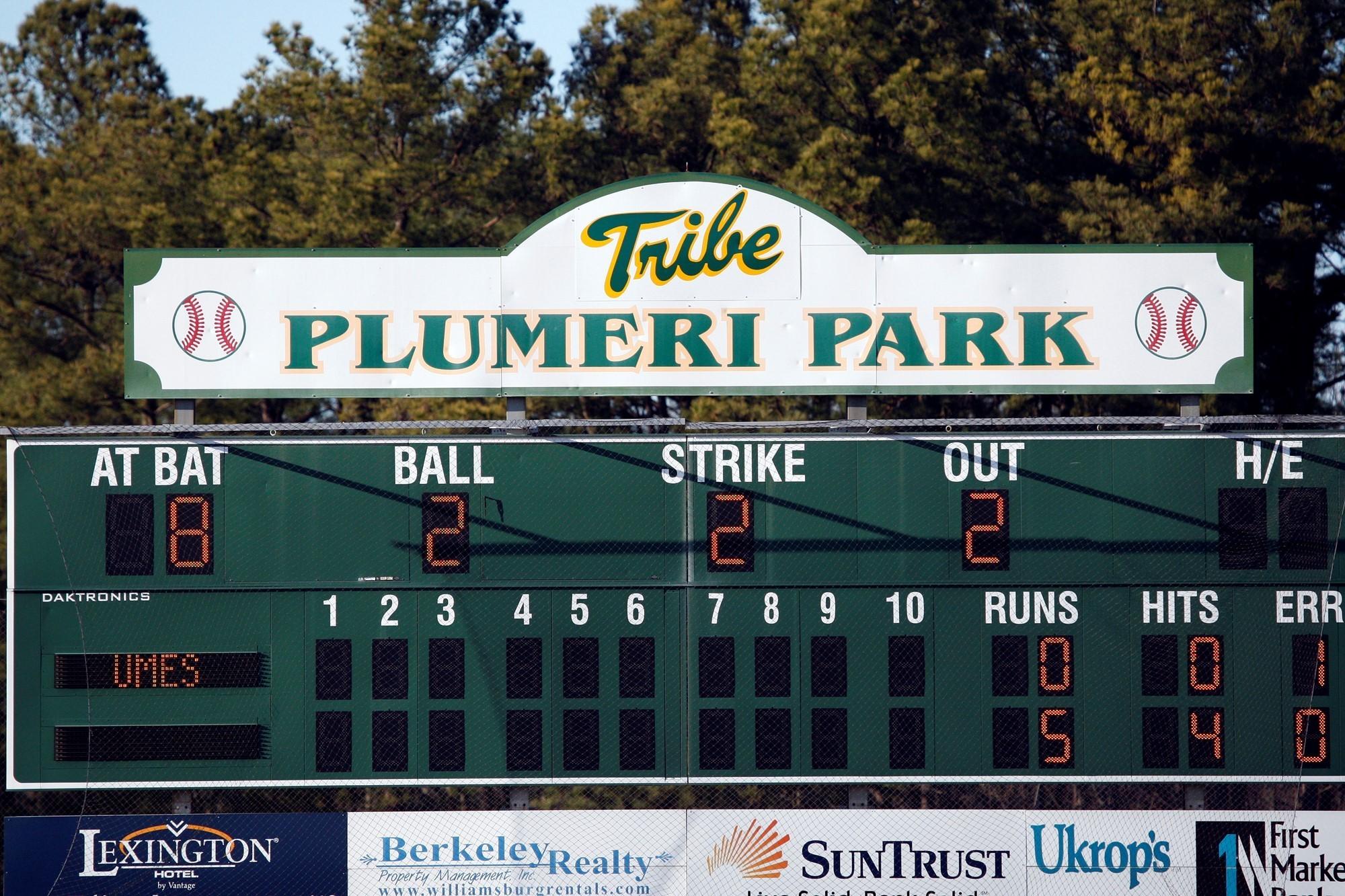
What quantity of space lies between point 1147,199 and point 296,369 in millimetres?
14786

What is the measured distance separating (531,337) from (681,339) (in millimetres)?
1098

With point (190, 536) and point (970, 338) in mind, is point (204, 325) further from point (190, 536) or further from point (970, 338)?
point (970, 338)

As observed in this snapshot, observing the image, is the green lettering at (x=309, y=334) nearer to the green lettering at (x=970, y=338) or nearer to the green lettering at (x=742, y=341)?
the green lettering at (x=742, y=341)

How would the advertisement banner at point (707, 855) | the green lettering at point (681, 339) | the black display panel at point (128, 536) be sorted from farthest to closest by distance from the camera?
the green lettering at point (681, 339) → the advertisement banner at point (707, 855) → the black display panel at point (128, 536)

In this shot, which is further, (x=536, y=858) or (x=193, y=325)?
(x=193, y=325)

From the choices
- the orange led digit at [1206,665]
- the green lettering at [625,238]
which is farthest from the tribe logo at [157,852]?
the orange led digit at [1206,665]

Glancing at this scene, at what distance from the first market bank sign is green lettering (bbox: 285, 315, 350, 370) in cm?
1

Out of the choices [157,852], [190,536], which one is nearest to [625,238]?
[190,536]

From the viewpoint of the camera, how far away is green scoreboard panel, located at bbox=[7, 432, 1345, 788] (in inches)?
454

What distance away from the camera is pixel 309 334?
482 inches

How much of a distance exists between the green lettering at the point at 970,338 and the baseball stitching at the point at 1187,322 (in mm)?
1263

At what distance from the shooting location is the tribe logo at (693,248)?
12094 millimetres

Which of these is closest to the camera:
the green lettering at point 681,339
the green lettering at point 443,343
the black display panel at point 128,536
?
the black display panel at point 128,536

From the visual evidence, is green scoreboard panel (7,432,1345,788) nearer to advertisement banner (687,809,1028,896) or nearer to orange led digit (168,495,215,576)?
orange led digit (168,495,215,576)
